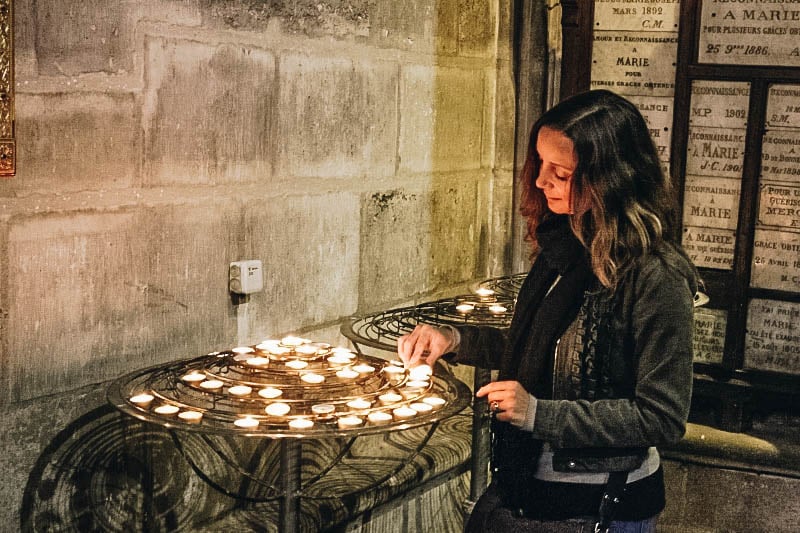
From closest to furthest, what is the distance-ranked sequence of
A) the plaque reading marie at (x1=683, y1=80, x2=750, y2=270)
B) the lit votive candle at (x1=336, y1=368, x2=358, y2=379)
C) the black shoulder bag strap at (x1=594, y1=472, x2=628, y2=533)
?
the black shoulder bag strap at (x1=594, y1=472, x2=628, y2=533) < the lit votive candle at (x1=336, y1=368, x2=358, y2=379) < the plaque reading marie at (x1=683, y1=80, x2=750, y2=270)

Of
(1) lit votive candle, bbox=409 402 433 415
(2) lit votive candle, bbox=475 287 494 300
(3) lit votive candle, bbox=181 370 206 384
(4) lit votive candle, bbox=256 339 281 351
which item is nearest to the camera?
(1) lit votive candle, bbox=409 402 433 415

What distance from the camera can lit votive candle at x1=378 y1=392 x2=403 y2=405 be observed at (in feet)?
9.34

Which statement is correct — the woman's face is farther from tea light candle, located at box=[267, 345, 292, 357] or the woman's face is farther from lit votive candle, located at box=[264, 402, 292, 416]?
tea light candle, located at box=[267, 345, 292, 357]

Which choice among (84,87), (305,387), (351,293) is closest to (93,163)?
(84,87)

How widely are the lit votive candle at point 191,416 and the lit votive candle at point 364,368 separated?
0.65 metres

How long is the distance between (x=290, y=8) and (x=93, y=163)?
3.70 ft

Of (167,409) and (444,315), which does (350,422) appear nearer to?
(167,409)

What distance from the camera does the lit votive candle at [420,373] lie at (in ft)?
10.2

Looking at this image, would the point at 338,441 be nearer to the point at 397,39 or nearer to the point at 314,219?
the point at 314,219

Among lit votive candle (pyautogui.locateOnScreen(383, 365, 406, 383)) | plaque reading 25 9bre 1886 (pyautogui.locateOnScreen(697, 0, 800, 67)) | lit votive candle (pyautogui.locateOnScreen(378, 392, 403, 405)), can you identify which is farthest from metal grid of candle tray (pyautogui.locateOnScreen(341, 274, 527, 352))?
plaque reading 25 9bre 1886 (pyautogui.locateOnScreen(697, 0, 800, 67))

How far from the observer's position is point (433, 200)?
16.6 feet

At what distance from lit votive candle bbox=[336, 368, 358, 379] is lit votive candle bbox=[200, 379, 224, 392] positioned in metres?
0.35

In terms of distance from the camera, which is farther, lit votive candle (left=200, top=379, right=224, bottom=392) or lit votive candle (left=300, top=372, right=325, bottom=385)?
lit votive candle (left=300, top=372, right=325, bottom=385)

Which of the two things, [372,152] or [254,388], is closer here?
[254,388]
